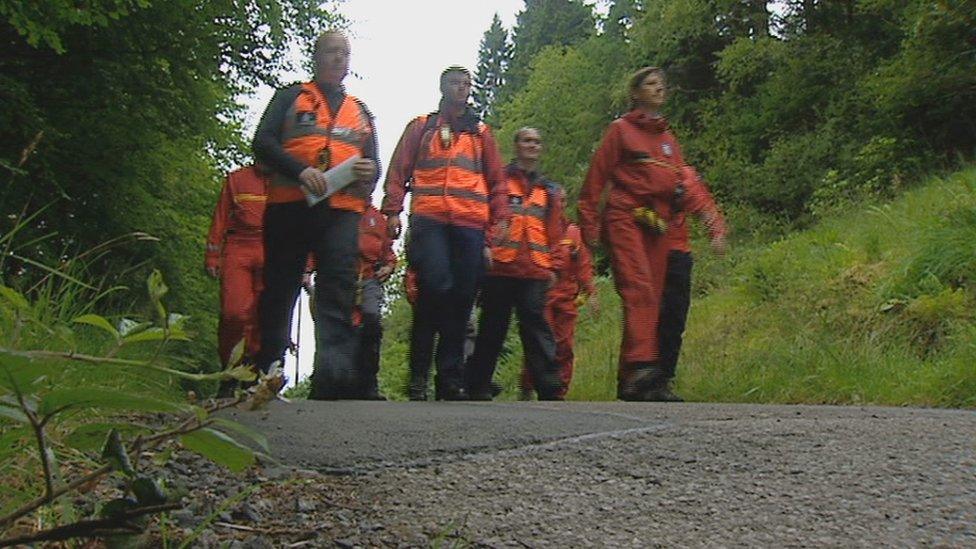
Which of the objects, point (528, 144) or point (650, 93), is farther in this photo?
point (528, 144)

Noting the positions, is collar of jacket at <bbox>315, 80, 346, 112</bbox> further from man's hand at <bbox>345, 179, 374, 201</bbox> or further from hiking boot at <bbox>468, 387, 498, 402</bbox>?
hiking boot at <bbox>468, 387, 498, 402</bbox>

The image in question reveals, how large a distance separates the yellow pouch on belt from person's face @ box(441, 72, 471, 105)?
1313mm

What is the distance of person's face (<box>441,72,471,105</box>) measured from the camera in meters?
7.08

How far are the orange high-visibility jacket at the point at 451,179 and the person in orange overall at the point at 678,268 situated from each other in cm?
115

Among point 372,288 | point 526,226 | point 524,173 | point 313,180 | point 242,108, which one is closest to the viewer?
point 313,180

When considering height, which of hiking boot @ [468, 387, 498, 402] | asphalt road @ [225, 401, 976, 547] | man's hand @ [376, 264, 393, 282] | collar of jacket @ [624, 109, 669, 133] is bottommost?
hiking boot @ [468, 387, 498, 402]

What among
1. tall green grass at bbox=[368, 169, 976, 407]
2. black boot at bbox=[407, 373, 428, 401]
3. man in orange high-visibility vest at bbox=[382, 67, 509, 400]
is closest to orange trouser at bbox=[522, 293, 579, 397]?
tall green grass at bbox=[368, 169, 976, 407]

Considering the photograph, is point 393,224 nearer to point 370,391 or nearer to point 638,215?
point 638,215

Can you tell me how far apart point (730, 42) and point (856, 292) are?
2208 cm

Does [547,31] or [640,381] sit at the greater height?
[547,31]

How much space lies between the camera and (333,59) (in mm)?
5750

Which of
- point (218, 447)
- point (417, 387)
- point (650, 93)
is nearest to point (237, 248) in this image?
point (417, 387)

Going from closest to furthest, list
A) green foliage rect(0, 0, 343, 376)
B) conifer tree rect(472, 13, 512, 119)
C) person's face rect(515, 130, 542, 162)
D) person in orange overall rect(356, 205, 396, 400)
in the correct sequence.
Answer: person's face rect(515, 130, 542, 162) → green foliage rect(0, 0, 343, 376) → person in orange overall rect(356, 205, 396, 400) → conifer tree rect(472, 13, 512, 119)

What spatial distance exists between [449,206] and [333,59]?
1403mm
